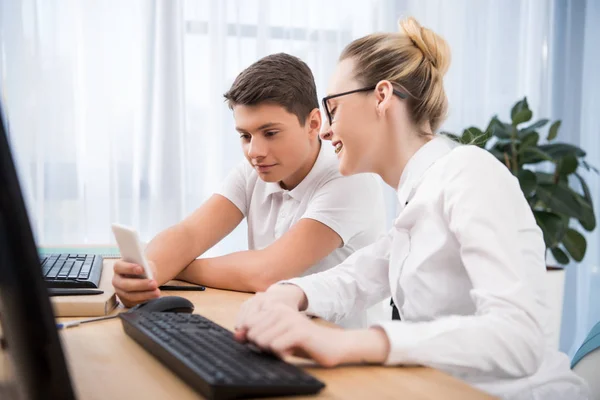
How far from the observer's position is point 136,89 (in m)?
2.94

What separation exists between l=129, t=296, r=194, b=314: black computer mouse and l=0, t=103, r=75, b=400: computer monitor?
673 millimetres

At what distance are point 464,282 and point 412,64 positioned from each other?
48 cm

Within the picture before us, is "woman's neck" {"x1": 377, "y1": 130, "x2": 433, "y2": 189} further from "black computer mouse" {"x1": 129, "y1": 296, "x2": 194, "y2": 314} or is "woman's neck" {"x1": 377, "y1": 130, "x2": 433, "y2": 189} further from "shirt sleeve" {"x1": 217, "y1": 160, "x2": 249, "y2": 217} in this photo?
"shirt sleeve" {"x1": 217, "y1": 160, "x2": 249, "y2": 217}

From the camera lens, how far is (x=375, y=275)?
1.28m

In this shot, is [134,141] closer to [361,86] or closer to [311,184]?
[311,184]

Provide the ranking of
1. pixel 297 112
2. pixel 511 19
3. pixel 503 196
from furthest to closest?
pixel 511 19 < pixel 297 112 < pixel 503 196

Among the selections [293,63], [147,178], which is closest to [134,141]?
[147,178]

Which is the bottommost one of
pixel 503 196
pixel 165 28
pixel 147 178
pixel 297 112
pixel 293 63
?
pixel 147 178

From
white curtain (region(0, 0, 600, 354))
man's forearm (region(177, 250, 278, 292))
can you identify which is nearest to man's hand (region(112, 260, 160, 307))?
man's forearm (region(177, 250, 278, 292))

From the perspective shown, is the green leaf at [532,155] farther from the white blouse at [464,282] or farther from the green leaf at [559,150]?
the white blouse at [464,282]

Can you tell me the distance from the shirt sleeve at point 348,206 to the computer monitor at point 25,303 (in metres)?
1.24

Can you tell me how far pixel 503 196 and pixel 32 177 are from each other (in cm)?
237

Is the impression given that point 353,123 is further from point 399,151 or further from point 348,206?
point 348,206

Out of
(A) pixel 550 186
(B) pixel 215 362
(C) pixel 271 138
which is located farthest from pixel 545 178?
(B) pixel 215 362
